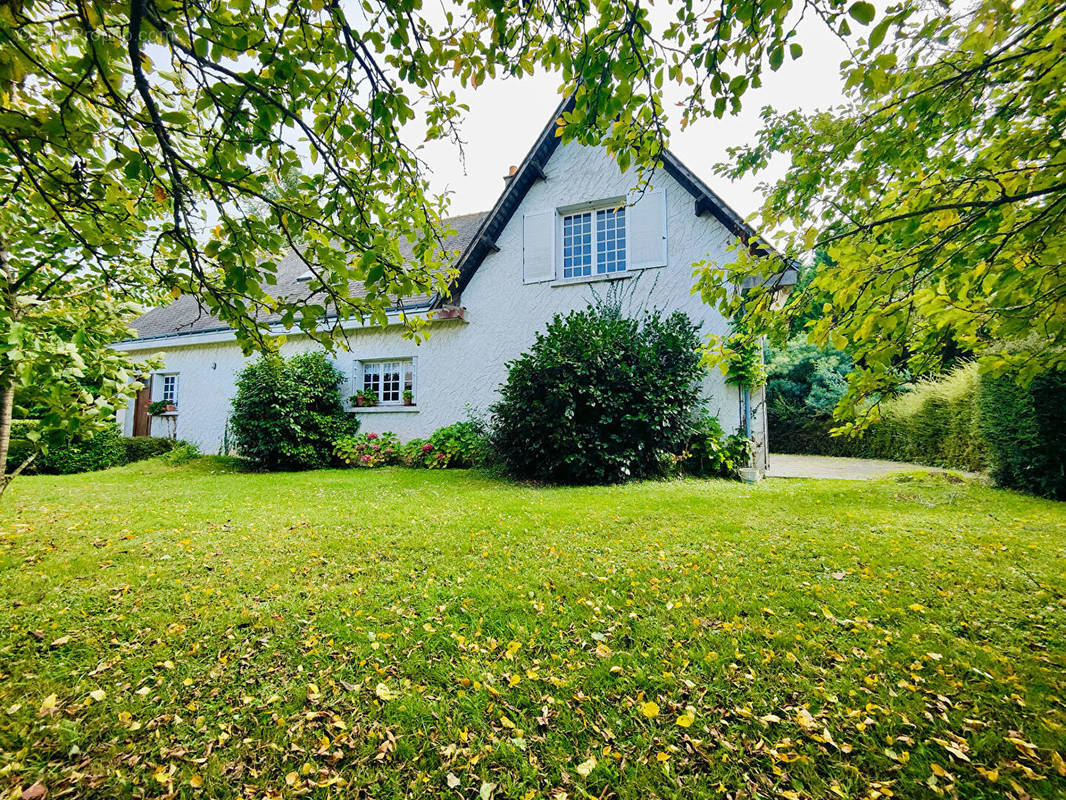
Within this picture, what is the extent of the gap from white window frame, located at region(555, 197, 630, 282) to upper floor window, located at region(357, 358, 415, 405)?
4.52m

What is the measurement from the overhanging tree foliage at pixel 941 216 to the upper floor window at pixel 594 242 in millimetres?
6394

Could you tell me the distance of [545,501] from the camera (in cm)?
615

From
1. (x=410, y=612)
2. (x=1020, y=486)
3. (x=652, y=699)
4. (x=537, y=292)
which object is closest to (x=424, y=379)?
(x=537, y=292)

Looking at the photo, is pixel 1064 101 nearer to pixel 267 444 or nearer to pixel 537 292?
pixel 537 292

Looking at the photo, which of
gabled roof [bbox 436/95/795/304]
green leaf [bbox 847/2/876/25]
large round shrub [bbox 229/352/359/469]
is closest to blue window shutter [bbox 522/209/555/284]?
gabled roof [bbox 436/95/795/304]

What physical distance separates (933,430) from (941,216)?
13.6m

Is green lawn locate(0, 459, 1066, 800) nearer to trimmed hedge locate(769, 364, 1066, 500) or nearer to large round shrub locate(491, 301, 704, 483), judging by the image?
trimmed hedge locate(769, 364, 1066, 500)

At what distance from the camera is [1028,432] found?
696 centimetres

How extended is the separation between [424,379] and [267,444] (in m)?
3.72

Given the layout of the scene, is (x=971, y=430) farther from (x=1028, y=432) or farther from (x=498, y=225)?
(x=498, y=225)

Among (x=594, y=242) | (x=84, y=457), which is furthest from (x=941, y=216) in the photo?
(x=84, y=457)

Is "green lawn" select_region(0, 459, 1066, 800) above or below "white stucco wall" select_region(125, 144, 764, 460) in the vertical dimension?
below

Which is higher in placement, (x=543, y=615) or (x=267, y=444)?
(x=267, y=444)

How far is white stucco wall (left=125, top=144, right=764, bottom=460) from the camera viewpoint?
899cm
